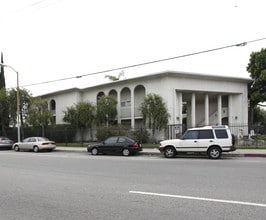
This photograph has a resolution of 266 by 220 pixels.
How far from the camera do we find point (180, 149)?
2033 cm

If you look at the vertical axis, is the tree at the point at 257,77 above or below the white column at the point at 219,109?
above

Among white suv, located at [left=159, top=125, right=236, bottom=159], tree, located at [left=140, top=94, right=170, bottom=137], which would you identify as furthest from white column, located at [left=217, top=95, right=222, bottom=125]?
white suv, located at [left=159, top=125, right=236, bottom=159]

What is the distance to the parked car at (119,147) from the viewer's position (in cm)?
2300

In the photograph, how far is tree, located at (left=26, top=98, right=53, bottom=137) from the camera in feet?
128

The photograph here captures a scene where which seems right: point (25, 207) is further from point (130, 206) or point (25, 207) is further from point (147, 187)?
point (147, 187)

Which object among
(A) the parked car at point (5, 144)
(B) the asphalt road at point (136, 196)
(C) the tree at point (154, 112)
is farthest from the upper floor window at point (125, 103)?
(B) the asphalt road at point (136, 196)

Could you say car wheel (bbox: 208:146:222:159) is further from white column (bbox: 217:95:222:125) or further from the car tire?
white column (bbox: 217:95:222:125)

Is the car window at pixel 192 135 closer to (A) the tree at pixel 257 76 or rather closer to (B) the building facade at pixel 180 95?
(B) the building facade at pixel 180 95

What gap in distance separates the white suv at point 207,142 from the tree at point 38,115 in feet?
73.4

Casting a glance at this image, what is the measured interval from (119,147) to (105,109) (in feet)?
49.0

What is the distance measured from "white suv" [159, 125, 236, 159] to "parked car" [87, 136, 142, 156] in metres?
3.15

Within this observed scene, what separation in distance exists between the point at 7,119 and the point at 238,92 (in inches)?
1096

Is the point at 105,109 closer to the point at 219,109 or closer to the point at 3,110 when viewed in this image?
the point at 3,110

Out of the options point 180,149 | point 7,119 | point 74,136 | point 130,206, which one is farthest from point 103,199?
point 7,119
